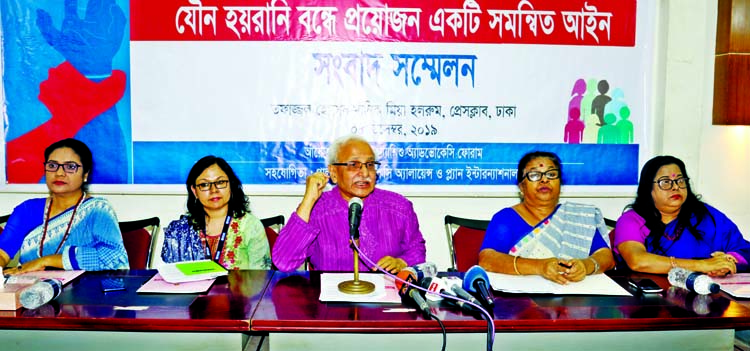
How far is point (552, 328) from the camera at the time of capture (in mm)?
1992

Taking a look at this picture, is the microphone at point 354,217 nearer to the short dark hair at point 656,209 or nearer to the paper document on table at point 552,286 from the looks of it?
the paper document on table at point 552,286

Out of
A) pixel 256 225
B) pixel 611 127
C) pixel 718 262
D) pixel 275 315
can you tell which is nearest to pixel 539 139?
pixel 611 127

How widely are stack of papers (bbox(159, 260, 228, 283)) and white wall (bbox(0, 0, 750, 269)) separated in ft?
4.93

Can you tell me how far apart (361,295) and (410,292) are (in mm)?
190

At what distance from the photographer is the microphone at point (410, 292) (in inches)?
79.0

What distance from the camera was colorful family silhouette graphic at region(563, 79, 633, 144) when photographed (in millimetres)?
4047

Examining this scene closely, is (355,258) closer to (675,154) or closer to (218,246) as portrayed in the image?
(218,246)

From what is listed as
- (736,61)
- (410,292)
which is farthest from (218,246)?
(736,61)

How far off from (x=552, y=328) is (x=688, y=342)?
0.51 metres

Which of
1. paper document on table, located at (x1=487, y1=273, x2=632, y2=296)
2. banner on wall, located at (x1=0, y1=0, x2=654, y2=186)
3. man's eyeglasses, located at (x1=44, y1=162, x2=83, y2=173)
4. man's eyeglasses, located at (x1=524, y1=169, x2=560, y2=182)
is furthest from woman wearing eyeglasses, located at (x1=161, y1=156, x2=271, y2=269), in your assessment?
man's eyeglasses, located at (x1=524, y1=169, x2=560, y2=182)

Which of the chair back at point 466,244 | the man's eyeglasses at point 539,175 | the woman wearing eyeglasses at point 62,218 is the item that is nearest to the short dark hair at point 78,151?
the woman wearing eyeglasses at point 62,218

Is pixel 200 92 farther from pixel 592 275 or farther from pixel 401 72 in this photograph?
pixel 592 275

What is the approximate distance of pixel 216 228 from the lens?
304 cm

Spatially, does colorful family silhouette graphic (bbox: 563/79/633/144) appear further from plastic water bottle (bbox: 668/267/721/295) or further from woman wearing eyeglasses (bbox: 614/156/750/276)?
plastic water bottle (bbox: 668/267/721/295)
